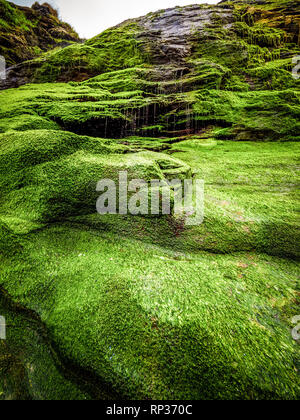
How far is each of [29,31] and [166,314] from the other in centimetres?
3311

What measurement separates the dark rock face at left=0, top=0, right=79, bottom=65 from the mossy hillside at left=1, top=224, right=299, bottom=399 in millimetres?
23834

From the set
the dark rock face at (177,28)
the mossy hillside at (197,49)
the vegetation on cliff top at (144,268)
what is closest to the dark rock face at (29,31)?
the mossy hillside at (197,49)

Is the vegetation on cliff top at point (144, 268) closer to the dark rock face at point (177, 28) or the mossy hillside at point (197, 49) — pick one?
the mossy hillside at point (197, 49)

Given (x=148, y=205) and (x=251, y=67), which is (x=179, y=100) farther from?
(x=148, y=205)

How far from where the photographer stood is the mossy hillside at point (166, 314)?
216 centimetres

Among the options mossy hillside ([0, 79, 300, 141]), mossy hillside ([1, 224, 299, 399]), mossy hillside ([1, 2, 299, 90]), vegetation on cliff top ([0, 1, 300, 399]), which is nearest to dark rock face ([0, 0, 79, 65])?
mossy hillside ([1, 2, 299, 90])

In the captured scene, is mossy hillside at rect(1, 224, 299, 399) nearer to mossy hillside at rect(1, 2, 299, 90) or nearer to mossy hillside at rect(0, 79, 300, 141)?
mossy hillside at rect(0, 79, 300, 141)

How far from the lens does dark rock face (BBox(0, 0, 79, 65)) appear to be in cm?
1778

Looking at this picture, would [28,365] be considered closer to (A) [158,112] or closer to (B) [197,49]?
(A) [158,112]

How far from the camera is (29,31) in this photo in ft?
69.5

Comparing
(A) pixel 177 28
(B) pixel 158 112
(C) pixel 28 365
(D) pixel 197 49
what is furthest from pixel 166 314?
(A) pixel 177 28

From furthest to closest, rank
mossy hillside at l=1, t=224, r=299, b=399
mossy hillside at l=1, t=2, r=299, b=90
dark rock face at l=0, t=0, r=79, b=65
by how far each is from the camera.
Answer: dark rock face at l=0, t=0, r=79, b=65, mossy hillside at l=1, t=2, r=299, b=90, mossy hillside at l=1, t=224, r=299, b=399

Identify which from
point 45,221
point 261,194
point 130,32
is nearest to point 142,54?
point 130,32

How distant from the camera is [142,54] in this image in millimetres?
13609
